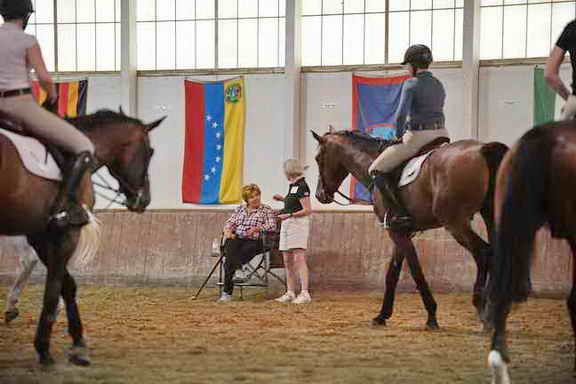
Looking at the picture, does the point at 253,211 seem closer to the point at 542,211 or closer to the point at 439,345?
the point at 439,345

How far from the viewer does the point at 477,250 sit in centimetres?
828

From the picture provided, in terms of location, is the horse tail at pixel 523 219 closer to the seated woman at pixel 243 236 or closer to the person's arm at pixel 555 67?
the person's arm at pixel 555 67

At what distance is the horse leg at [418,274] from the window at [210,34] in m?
13.1

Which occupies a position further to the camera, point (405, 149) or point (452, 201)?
point (405, 149)

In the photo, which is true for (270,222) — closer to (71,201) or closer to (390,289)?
(390,289)

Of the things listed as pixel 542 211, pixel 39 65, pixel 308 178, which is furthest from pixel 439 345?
pixel 308 178

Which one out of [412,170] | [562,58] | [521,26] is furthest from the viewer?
[521,26]

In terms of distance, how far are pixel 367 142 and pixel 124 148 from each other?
370 cm

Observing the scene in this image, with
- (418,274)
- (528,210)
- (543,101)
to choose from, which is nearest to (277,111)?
(543,101)

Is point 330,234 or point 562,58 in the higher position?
point 562,58

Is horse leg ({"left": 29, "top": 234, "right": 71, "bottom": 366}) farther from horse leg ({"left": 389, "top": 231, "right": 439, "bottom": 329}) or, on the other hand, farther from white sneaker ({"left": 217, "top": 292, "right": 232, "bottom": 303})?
white sneaker ({"left": 217, "top": 292, "right": 232, "bottom": 303})

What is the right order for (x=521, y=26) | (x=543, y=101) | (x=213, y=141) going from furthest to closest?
1. (x=213, y=141)
2. (x=521, y=26)
3. (x=543, y=101)

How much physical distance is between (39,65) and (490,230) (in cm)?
490

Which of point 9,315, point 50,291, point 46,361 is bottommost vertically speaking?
point 9,315
